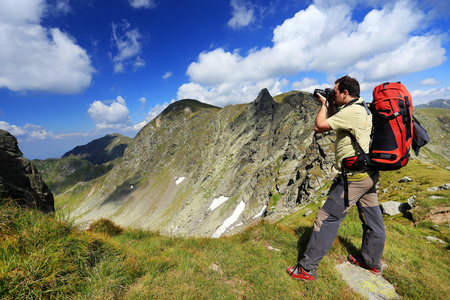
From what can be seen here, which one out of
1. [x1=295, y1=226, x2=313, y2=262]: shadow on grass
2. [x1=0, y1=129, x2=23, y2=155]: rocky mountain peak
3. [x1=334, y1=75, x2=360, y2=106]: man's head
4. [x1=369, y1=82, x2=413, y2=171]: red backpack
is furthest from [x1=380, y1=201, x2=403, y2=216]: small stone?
[x1=0, y1=129, x2=23, y2=155]: rocky mountain peak

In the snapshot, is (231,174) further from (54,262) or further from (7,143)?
(54,262)

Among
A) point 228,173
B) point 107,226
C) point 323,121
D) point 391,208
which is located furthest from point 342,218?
point 228,173

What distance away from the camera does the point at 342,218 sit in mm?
4934

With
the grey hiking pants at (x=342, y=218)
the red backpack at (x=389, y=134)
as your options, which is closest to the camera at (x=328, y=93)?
the red backpack at (x=389, y=134)

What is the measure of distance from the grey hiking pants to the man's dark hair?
2197 mm

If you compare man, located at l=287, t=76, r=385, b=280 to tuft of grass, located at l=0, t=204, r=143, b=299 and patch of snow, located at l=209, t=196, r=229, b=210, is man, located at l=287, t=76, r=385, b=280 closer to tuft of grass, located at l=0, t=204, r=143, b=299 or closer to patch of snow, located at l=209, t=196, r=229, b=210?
tuft of grass, located at l=0, t=204, r=143, b=299

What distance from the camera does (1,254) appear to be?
339 centimetres

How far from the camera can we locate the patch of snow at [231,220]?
6412cm

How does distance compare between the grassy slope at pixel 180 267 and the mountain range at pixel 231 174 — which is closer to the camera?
the grassy slope at pixel 180 267

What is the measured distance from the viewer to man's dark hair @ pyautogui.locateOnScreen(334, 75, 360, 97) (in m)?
4.79

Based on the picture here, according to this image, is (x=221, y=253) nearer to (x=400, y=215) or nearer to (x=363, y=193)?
(x=363, y=193)

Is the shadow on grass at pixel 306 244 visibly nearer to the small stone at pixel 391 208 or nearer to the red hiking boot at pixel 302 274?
the red hiking boot at pixel 302 274

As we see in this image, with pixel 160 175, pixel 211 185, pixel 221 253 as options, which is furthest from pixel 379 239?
pixel 160 175

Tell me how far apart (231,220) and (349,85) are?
2747 inches
